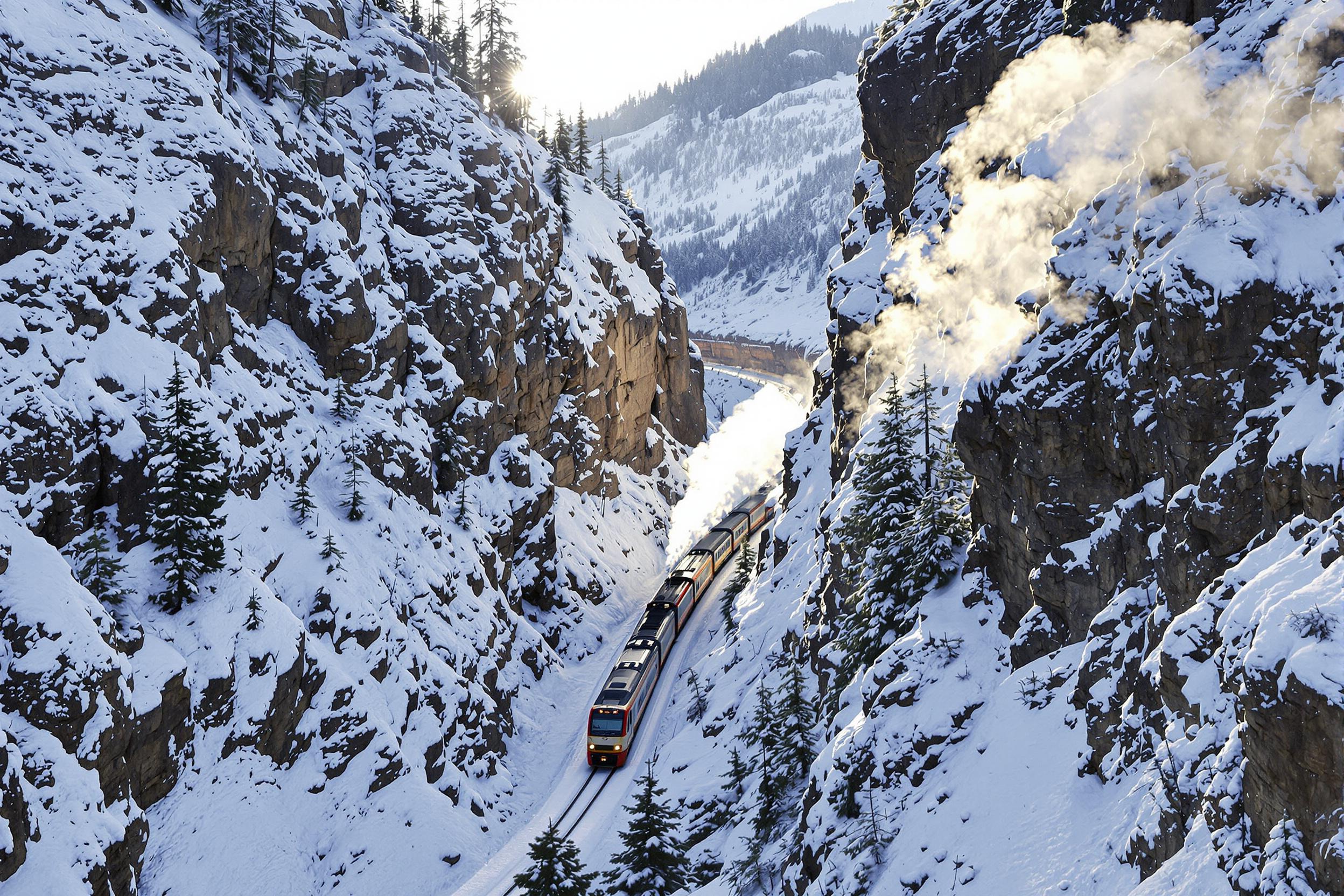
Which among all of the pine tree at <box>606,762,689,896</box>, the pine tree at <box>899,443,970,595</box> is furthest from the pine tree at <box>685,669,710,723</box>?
the pine tree at <box>899,443,970,595</box>

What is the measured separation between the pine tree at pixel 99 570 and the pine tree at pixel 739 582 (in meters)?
25.6

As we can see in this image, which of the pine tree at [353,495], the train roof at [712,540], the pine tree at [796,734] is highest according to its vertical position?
the pine tree at [353,495]

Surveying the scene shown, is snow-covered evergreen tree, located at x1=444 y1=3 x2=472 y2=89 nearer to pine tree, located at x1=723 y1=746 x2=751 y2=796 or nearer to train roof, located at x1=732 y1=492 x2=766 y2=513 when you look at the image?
train roof, located at x1=732 y1=492 x2=766 y2=513

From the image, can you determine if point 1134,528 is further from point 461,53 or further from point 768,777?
point 461,53

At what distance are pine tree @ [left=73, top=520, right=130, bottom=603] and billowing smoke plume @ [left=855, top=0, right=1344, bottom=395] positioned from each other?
24.0m

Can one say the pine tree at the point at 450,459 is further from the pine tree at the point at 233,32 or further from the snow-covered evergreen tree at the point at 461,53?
the snow-covered evergreen tree at the point at 461,53

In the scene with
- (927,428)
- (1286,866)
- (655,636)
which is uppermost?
(927,428)

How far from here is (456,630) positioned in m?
37.5

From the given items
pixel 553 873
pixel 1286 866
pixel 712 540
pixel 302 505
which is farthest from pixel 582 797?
pixel 1286 866

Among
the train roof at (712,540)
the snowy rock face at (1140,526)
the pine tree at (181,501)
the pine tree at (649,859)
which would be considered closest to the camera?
the snowy rock face at (1140,526)

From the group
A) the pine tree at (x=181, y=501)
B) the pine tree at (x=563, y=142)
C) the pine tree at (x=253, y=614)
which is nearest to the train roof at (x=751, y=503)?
the pine tree at (x=563, y=142)

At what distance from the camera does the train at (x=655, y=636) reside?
112 ft

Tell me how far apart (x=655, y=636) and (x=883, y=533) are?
19.3m

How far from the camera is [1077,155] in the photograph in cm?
1745
